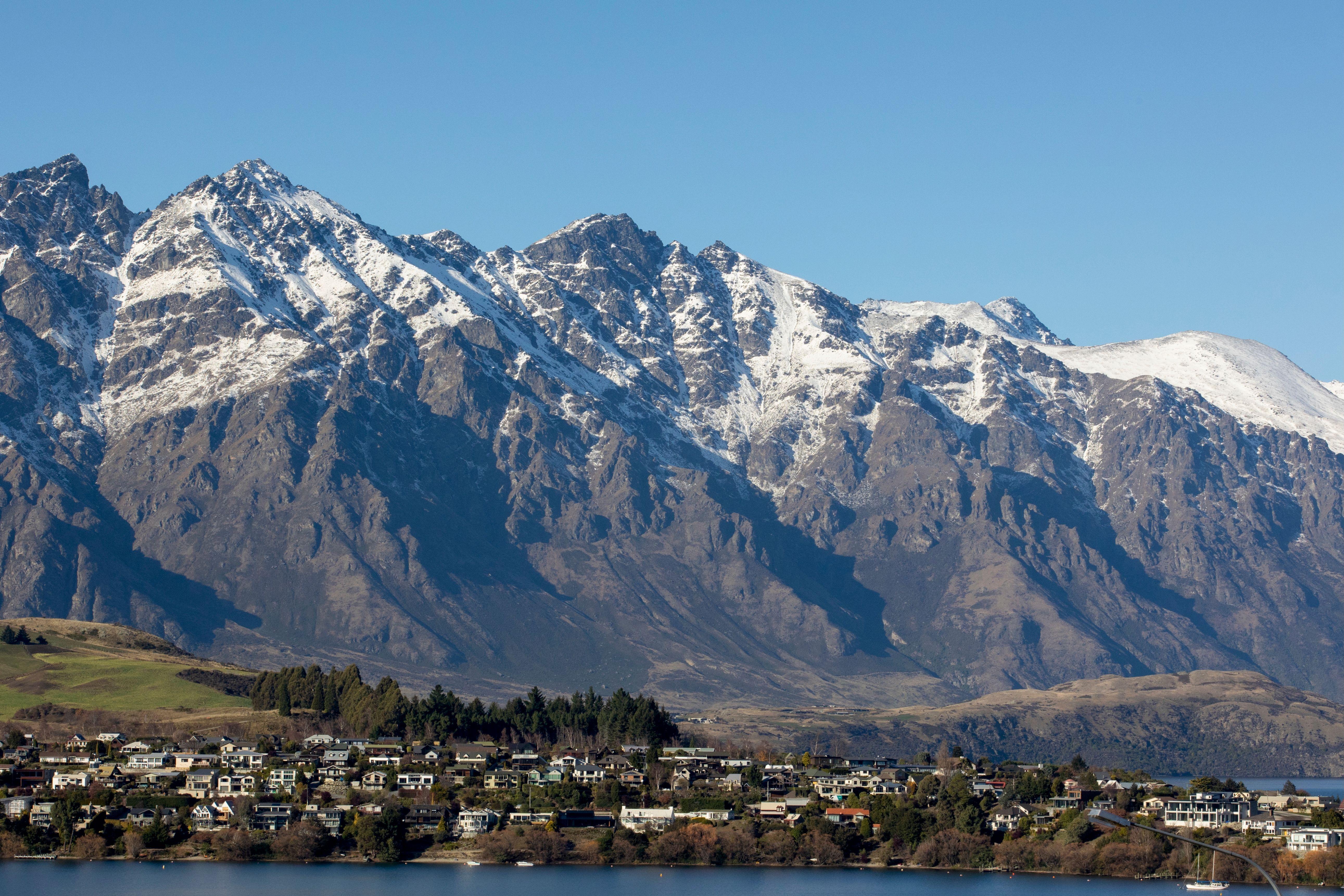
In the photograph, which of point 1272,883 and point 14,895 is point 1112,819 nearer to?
point 1272,883

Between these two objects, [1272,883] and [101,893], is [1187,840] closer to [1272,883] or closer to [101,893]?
[1272,883]

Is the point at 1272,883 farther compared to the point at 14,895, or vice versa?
the point at 14,895

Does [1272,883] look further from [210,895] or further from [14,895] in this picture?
[14,895]

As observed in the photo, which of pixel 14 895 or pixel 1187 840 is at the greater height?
pixel 1187 840

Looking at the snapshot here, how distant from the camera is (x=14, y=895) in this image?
19888 cm

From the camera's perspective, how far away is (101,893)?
199 m

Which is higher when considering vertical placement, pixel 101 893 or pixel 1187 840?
pixel 1187 840

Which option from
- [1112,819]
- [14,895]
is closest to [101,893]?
[14,895]

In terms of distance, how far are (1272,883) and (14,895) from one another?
5397 inches

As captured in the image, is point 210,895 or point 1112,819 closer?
point 1112,819

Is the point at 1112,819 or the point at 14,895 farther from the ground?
the point at 1112,819

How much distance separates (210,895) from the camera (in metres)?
200

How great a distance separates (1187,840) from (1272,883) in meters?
5.74

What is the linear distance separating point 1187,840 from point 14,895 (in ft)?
433
